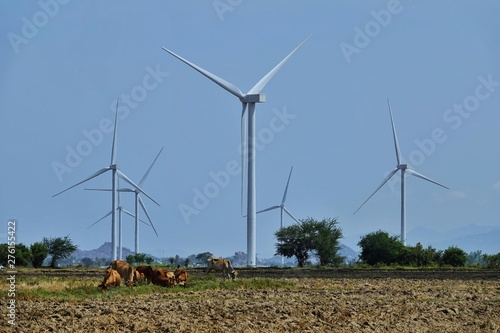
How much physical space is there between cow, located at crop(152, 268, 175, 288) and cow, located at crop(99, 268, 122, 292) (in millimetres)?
2666

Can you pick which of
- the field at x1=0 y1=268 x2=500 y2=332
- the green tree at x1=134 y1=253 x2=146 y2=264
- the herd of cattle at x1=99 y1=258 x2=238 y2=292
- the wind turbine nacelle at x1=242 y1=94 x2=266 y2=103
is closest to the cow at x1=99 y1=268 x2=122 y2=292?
the herd of cattle at x1=99 y1=258 x2=238 y2=292

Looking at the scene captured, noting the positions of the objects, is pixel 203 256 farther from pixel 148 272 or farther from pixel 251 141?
pixel 148 272

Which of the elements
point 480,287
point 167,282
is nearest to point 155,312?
point 167,282

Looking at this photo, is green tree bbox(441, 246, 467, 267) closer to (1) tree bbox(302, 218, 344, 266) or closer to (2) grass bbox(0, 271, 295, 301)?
(1) tree bbox(302, 218, 344, 266)

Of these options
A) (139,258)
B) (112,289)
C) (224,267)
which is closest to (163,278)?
(112,289)

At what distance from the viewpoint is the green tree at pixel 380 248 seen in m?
101

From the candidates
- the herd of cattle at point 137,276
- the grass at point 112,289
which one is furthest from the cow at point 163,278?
the grass at point 112,289

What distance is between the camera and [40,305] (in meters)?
33.0

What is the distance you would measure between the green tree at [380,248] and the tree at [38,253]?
30836 mm

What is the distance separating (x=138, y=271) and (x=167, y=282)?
2434 millimetres

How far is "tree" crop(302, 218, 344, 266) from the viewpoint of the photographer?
10394 centimetres

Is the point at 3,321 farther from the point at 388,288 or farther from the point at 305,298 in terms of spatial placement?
the point at 388,288

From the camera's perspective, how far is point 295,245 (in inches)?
4166

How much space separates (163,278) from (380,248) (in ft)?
198
